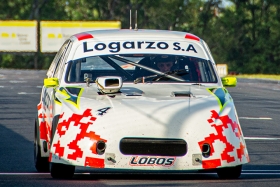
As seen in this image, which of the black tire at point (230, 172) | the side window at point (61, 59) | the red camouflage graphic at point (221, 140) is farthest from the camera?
the side window at point (61, 59)

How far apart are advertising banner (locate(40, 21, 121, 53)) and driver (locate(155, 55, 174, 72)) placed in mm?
73686

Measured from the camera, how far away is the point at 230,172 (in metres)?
9.28

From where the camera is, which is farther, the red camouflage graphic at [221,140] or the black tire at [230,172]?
the black tire at [230,172]

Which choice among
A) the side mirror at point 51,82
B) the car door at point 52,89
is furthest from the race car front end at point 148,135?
the side mirror at point 51,82

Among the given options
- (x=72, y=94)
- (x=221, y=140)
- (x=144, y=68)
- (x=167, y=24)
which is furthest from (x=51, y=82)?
(x=167, y=24)

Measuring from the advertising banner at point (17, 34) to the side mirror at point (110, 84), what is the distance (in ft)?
251

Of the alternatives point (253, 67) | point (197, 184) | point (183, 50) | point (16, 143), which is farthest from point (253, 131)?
point (253, 67)

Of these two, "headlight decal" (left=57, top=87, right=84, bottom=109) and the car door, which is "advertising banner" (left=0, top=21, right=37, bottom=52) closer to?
the car door

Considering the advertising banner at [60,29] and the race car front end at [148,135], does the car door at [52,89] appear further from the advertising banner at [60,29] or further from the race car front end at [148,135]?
the advertising banner at [60,29]

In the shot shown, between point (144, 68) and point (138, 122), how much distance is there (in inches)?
64.8

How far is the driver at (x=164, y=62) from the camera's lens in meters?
10.4

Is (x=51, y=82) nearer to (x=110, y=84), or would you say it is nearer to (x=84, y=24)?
(x=110, y=84)

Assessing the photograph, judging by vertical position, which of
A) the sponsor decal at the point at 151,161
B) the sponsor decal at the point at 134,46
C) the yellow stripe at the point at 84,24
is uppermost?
the sponsor decal at the point at 134,46

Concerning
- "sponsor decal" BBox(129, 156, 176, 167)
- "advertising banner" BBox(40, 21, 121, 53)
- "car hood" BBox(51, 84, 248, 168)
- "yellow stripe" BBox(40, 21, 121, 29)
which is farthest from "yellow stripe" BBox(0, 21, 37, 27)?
"sponsor decal" BBox(129, 156, 176, 167)
